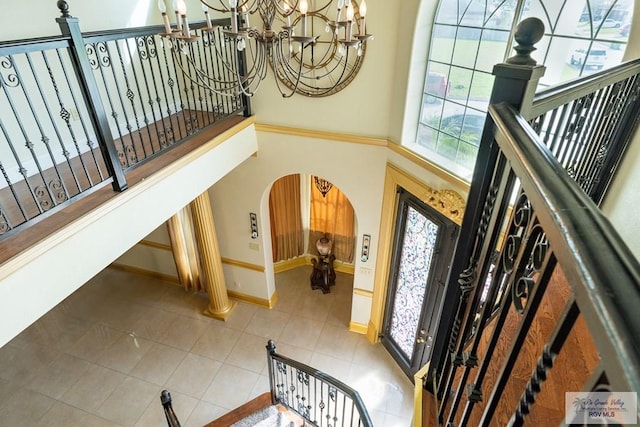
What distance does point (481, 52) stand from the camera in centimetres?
298

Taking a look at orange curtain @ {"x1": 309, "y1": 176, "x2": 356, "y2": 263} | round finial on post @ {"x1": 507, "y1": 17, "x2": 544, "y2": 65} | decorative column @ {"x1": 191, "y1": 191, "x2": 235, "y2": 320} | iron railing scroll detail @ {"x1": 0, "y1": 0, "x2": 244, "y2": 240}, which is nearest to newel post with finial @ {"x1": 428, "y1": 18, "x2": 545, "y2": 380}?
round finial on post @ {"x1": 507, "y1": 17, "x2": 544, "y2": 65}

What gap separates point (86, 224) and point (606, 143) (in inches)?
126

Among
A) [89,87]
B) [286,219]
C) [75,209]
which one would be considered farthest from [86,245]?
[286,219]

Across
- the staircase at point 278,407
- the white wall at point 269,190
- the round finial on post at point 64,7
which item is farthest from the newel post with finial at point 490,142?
→ the white wall at point 269,190

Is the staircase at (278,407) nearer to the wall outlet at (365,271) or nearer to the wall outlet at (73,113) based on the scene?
the wall outlet at (365,271)

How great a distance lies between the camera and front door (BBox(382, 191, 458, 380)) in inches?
155

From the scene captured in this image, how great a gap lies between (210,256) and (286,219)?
5.60 ft

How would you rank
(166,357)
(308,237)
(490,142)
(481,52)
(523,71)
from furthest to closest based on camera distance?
(308,237) → (166,357) → (481,52) → (490,142) → (523,71)

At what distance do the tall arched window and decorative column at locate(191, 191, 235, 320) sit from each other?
292cm

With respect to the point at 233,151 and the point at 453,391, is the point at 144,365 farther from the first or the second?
the point at 453,391

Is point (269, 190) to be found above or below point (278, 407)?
above

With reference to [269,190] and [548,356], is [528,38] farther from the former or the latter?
[269,190]

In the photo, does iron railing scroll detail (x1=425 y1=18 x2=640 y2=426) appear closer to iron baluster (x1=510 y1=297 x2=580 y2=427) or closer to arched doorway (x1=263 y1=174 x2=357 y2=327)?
iron baluster (x1=510 y1=297 x2=580 y2=427)

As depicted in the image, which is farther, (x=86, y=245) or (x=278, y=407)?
(x=278, y=407)
